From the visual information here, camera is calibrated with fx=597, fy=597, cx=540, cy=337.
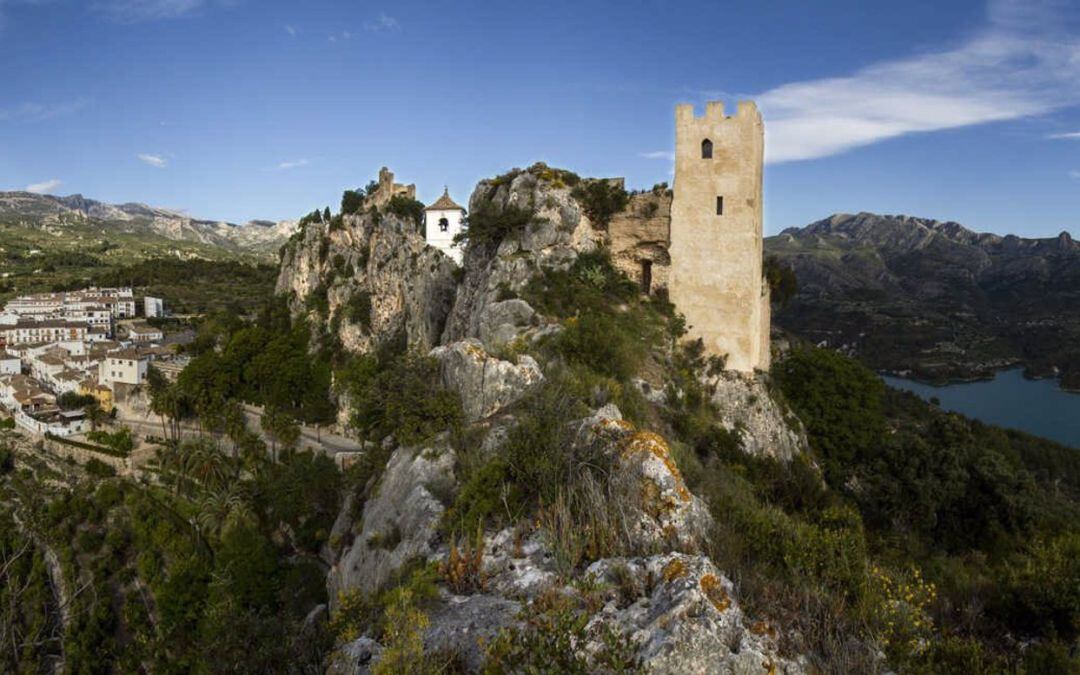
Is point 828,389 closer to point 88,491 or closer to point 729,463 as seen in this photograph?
point 729,463

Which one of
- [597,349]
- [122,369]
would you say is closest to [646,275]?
[597,349]

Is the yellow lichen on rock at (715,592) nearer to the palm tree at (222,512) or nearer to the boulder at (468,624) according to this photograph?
the boulder at (468,624)

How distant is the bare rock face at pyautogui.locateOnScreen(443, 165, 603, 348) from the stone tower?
461 centimetres

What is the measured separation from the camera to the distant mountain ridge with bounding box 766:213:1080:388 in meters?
111

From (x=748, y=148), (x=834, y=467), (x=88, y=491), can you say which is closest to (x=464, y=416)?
(x=748, y=148)

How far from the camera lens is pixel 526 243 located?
2605 centimetres

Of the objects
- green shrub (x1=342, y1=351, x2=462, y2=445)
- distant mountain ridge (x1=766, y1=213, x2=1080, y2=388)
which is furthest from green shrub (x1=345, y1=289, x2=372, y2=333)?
distant mountain ridge (x1=766, y1=213, x2=1080, y2=388)

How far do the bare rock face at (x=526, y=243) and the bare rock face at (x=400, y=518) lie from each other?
1038 centimetres

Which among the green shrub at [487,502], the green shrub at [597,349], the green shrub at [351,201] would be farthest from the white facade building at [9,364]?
the green shrub at [487,502]

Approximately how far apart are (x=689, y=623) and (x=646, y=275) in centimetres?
2118

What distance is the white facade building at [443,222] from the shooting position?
41094 mm

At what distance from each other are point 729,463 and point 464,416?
9.79 metres

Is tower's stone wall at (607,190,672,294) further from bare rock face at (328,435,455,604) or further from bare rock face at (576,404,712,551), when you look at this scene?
bare rock face at (576,404,712,551)

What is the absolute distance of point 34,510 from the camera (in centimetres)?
3634
